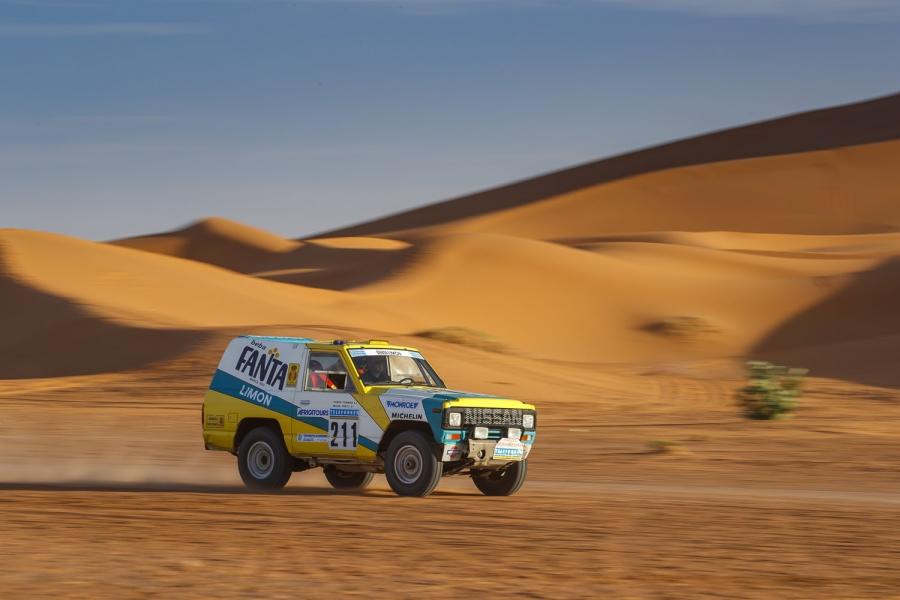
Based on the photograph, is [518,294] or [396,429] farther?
[518,294]

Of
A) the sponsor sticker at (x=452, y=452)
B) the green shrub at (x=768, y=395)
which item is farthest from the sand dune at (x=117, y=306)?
the sponsor sticker at (x=452, y=452)

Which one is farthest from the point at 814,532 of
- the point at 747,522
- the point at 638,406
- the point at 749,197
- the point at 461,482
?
the point at 749,197

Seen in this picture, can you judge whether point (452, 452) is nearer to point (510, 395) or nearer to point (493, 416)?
point (493, 416)

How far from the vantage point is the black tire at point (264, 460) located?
17.0 meters

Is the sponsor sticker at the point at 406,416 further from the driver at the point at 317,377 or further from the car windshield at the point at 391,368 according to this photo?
the driver at the point at 317,377

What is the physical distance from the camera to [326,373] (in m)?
16.8

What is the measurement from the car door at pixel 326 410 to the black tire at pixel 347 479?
123 cm

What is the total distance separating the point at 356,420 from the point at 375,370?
0.76 metres

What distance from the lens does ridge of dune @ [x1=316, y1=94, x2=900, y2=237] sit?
5915 inches

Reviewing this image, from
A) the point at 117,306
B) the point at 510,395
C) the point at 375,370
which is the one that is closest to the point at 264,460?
the point at 375,370

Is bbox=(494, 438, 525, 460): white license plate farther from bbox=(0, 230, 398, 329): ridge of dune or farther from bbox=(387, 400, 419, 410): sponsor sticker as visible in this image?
bbox=(0, 230, 398, 329): ridge of dune

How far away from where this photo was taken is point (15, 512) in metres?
14.4

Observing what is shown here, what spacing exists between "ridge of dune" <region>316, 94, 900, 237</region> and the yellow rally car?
132 metres

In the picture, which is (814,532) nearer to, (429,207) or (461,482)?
(461,482)
